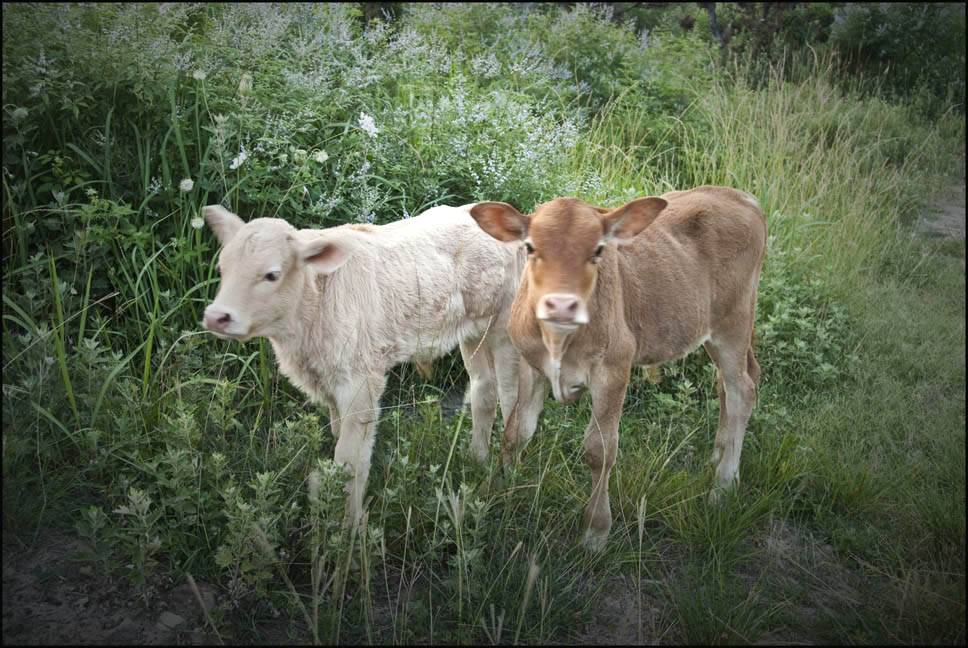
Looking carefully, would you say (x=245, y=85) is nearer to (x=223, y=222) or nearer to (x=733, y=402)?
(x=223, y=222)

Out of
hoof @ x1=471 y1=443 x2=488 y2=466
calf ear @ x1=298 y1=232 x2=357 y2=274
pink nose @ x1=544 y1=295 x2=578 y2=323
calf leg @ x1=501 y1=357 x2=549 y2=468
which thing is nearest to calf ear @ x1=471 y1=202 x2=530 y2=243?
pink nose @ x1=544 y1=295 x2=578 y2=323

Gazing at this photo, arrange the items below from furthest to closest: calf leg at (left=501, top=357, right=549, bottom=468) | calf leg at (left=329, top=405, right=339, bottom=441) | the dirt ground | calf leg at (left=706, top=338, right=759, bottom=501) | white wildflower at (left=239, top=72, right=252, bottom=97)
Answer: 1. calf leg at (left=706, top=338, right=759, bottom=501)
2. white wildflower at (left=239, top=72, right=252, bottom=97)
3. calf leg at (left=501, top=357, right=549, bottom=468)
4. calf leg at (left=329, top=405, right=339, bottom=441)
5. the dirt ground

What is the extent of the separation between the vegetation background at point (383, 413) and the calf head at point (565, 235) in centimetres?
93

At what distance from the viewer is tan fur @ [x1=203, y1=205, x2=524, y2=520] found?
3.24 meters

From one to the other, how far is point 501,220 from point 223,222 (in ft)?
4.37

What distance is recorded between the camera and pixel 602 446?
375cm

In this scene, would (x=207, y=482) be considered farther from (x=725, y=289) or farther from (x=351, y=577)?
(x=725, y=289)

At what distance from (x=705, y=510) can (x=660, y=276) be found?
1.35m

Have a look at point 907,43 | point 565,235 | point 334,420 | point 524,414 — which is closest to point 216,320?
point 334,420

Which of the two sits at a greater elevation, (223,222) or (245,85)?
(245,85)

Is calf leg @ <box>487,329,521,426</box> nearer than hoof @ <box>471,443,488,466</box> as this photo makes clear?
No

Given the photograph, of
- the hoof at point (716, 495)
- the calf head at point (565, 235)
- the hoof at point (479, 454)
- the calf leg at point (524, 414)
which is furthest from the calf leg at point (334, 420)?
the hoof at point (716, 495)

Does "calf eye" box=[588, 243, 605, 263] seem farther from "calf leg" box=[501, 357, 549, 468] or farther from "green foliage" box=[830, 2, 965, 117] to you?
"green foliage" box=[830, 2, 965, 117]

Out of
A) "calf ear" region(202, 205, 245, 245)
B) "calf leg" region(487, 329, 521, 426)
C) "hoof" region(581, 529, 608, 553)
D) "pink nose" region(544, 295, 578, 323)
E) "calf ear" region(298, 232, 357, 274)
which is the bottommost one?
"hoof" region(581, 529, 608, 553)
